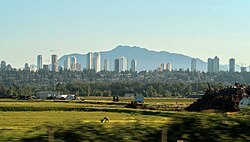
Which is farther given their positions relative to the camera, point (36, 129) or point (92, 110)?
point (92, 110)

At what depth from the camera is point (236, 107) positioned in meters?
80.6

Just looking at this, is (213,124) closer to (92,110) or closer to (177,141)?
(177,141)

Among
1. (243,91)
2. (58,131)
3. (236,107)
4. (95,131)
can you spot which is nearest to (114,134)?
(95,131)

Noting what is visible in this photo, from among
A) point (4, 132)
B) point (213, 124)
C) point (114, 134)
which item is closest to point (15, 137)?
point (4, 132)

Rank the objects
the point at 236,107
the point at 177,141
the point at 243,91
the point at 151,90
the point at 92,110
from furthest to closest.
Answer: the point at 151,90 → the point at 243,91 → the point at 236,107 → the point at 92,110 → the point at 177,141

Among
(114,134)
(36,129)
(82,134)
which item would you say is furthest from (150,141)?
(36,129)

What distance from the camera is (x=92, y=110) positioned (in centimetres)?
7444

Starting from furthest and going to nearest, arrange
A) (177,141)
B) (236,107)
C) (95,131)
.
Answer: (236,107) < (95,131) < (177,141)

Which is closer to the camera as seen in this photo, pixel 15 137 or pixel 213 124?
pixel 15 137

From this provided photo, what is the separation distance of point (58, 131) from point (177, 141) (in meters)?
3.54

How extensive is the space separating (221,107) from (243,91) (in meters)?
6.99

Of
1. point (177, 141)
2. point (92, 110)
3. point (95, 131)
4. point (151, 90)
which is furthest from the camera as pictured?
point (151, 90)

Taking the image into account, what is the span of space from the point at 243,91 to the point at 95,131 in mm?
76641

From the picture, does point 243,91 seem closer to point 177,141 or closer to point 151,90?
point 177,141
